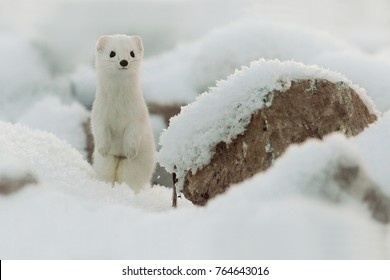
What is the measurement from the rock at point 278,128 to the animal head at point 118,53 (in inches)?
30.8

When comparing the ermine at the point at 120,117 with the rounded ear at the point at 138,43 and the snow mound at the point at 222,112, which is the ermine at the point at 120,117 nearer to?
the rounded ear at the point at 138,43

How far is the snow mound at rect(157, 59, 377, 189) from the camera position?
85.2 inches

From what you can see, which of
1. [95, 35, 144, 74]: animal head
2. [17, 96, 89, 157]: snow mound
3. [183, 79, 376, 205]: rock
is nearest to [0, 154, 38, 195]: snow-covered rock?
[183, 79, 376, 205]: rock

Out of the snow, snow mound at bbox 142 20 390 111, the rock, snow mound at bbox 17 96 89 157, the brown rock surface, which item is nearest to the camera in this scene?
the snow

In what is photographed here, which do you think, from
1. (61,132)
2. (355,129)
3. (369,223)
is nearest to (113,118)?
(355,129)

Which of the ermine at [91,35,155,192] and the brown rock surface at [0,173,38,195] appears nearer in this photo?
the brown rock surface at [0,173,38,195]

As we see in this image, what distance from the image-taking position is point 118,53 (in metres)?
2.82

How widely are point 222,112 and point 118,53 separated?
33.6 inches

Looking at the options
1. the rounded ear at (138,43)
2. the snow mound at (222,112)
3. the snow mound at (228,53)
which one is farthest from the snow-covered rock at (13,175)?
the snow mound at (228,53)

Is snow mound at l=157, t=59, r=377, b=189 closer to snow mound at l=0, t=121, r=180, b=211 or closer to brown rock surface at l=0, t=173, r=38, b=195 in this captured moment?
snow mound at l=0, t=121, r=180, b=211

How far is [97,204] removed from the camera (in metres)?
1.98

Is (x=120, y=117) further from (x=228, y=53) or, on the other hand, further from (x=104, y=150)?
(x=228, y=53)

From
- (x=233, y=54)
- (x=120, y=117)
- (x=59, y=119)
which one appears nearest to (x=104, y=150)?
(x=120, y=117)

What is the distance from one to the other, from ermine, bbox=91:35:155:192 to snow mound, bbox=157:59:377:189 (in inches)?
27.3
